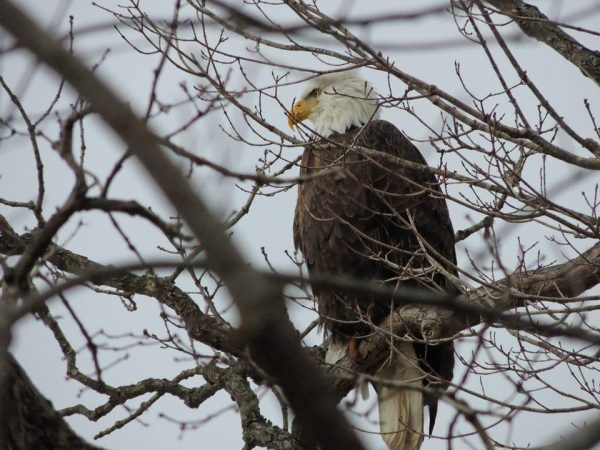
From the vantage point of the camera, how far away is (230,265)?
4.55 feet

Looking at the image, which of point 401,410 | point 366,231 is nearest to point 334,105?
point 366,231

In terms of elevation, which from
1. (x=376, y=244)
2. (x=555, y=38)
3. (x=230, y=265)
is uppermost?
(x=555, y=38)

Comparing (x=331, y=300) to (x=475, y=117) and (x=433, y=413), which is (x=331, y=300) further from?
(x=475, y=117)

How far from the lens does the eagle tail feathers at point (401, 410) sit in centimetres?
504

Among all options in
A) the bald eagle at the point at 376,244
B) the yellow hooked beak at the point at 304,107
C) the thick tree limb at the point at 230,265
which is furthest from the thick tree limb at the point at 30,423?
the yellow hooked beak at the point at 304,107

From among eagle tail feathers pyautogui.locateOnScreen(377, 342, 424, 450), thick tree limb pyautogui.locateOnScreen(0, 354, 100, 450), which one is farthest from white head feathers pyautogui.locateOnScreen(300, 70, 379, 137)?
thick tree limb pyautogui.locateOnScreen(0, 354, 100, 450)

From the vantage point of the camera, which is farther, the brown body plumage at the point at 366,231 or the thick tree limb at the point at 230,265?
the brown body plumage at the point at 366,231

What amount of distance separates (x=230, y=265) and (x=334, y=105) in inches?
178

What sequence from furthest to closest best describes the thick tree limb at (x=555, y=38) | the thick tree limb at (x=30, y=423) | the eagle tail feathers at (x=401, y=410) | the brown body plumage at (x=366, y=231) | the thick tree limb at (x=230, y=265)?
the eagle tail feathers at (x=401, y=410) < the brown body plumage at (x=366, y=231) < the thick tree limb at (x=555, y=38) < the thick tree limb at (x=30, y=423) < the thick tree limb at (x=230, y=265)

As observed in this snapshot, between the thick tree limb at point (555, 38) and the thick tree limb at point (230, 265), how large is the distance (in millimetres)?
2692

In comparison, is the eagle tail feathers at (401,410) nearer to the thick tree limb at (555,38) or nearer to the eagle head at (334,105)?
the eagle head at (334,105)

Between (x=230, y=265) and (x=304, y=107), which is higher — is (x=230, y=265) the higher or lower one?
the lower one

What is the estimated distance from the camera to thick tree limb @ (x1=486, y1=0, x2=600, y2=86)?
3.93 m

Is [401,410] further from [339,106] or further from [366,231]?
[339,106]
